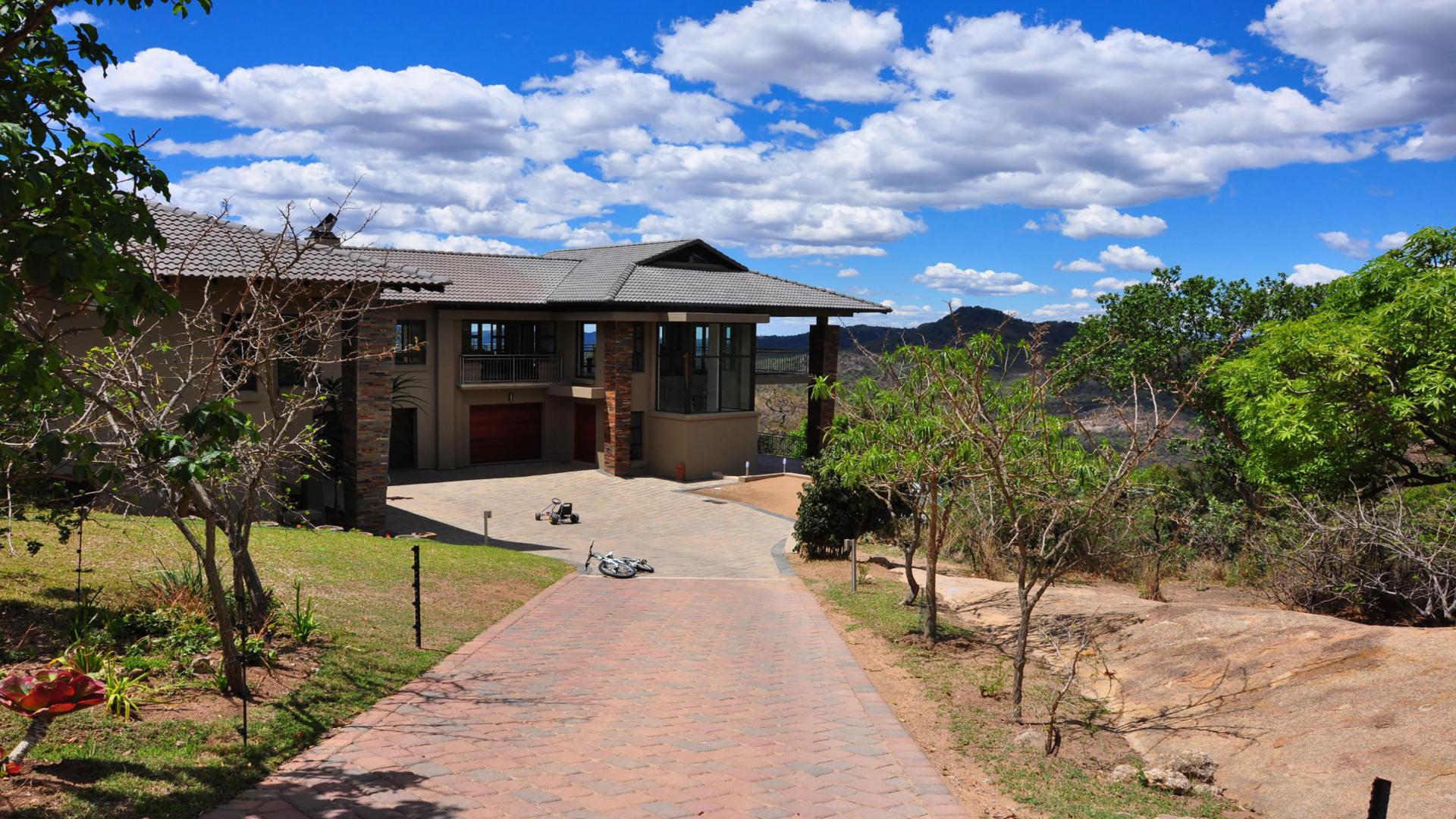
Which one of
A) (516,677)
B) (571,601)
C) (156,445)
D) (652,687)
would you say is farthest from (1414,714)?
(571,601)

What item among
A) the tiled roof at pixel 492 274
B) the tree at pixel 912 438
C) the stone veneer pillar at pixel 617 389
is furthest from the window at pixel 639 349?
the tree at pixel 912 438

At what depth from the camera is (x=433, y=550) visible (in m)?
16.9

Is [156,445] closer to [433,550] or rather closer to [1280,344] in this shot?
[433,550]

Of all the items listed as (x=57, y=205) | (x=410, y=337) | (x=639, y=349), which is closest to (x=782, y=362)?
(x=639, y=349)

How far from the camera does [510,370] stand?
3272 cm

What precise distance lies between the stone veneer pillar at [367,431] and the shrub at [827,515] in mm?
8719

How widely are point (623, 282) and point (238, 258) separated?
16.0 m

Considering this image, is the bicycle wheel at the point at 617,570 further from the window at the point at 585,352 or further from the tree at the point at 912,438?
the window at the point at 585,352

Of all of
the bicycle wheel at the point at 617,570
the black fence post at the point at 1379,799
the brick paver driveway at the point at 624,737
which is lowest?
the bicycle wheel at the point at 617,570

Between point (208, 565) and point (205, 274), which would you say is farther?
point (205, 274)

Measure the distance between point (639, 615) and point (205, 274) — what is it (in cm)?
914

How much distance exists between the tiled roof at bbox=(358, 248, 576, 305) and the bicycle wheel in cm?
1455

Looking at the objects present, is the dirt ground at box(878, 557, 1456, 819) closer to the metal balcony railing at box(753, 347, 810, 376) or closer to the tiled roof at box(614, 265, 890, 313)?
the tiled roof at box(614, 265, 890, 313)

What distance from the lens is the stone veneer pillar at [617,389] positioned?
30.8 metres
